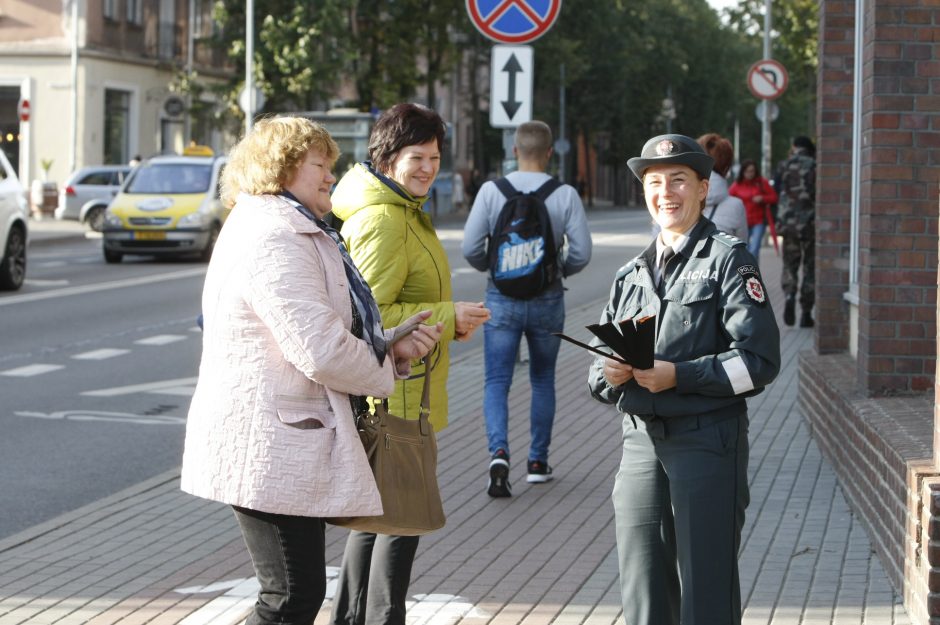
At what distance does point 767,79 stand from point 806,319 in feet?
52.2

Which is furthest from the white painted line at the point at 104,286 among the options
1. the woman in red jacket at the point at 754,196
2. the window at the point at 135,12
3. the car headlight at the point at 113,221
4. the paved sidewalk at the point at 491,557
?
the window at the point at 135,12

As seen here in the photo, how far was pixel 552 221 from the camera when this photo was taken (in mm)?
8055

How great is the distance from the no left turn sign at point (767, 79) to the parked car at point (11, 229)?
624 inches

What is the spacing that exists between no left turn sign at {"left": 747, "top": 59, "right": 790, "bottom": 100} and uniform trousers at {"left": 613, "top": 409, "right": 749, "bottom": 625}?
28.0m

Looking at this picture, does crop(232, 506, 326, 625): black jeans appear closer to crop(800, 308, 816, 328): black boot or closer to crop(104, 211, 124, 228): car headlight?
crop(800, 308, 816, 328): black boot

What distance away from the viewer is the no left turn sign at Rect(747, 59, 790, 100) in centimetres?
3177

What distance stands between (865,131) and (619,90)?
70.4 meters

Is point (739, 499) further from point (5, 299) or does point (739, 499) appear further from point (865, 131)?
point (5, 299)

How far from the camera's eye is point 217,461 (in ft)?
13.3

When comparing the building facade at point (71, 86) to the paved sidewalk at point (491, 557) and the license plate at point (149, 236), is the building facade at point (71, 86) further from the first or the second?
the paved sidewalk at point (491, 557)

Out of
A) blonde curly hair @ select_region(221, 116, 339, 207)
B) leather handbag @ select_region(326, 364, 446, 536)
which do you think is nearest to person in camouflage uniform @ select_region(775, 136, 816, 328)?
leather handbag @ select_region(326, 364, 446, 536)

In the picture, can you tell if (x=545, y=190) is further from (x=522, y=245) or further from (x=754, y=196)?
(x=754, y=196)

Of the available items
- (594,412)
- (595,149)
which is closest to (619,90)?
(595,149)

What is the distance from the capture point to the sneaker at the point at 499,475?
26.2 ft
